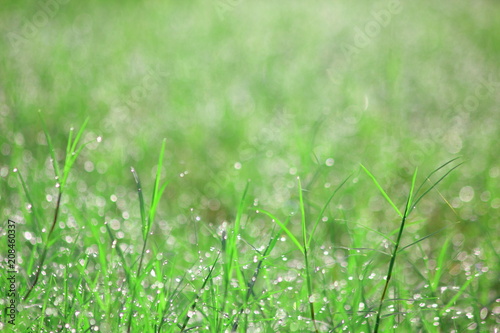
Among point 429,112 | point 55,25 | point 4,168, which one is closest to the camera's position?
point 4,168

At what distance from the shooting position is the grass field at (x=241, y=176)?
1025mm

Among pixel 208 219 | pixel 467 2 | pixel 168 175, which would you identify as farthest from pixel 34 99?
pixel 467 2

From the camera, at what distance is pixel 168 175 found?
6.16ft

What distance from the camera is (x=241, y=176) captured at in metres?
1.90

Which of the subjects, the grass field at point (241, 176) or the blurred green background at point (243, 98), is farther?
the blurred green background at point (243, 98)

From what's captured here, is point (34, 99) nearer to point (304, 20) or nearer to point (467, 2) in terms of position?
point (304, 20)

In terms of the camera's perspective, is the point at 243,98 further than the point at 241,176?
Yes

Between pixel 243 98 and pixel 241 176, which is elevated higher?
pixel 243 98

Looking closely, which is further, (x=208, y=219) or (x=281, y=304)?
(x=208, y=219)

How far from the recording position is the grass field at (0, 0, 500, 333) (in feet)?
3.36

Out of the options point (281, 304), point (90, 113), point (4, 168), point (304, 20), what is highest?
point (304, 20)

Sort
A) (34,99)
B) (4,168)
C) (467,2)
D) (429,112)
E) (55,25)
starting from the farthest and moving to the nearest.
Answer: (467,2), (55,25), (429,112), (34,99), (4,168)

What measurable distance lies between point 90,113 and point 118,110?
0.42ft

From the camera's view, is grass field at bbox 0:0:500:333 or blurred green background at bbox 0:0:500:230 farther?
blurred green background at bbox 0:0:500:230
